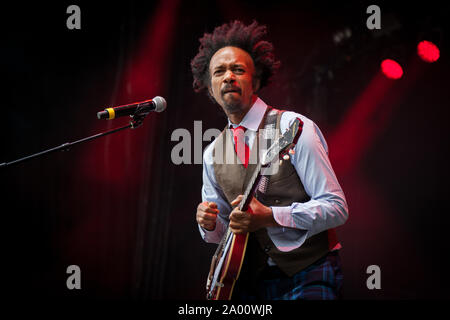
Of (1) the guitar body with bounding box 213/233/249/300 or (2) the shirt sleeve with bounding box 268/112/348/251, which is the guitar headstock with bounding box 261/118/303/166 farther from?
(1) the guitar body with bounding box 213/233/249/300

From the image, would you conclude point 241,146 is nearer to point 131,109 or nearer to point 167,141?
point 131,109

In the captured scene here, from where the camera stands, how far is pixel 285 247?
6.81 ft

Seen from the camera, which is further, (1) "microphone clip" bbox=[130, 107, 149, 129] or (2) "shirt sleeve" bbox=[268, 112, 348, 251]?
(1) "microphone clip" bbox=[130, 107, 149, 129]

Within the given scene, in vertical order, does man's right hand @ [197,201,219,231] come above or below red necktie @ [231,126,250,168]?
below

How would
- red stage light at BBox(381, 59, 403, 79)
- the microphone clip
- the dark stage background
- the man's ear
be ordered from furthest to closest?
1. red stage light at BBox(381, 59, 403, 79)
2. the dark stage background
3. the man's ear
4. the microphone clip

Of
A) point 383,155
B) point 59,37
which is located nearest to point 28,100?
point 59,37

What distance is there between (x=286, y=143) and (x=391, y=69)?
318cm

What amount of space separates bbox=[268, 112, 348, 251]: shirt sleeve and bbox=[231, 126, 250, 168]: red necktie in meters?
0.32

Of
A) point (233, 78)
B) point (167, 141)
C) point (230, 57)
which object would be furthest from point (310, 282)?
point (167, 141)

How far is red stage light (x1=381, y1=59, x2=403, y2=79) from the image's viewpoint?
14.6 feet

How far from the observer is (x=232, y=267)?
2117mm

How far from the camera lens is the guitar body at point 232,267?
2.10 metres

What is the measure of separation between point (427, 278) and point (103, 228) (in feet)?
12.2

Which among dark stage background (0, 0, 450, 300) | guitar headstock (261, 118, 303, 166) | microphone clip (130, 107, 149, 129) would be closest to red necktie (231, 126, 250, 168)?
guitar headstock (261, 118, 303, 166)
